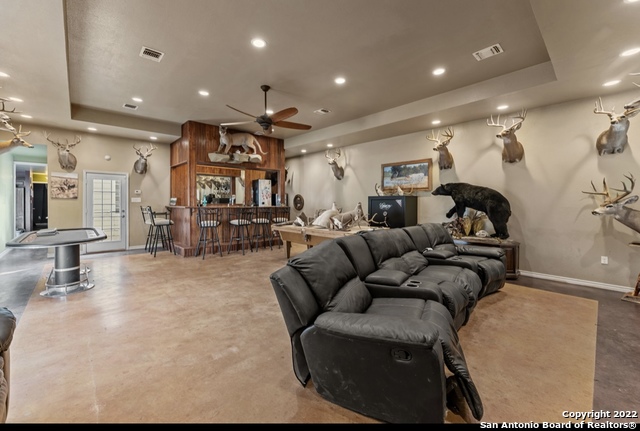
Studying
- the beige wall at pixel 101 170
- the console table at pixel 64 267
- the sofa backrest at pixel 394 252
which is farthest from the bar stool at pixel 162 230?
the sofa backrest at pixel 394 252

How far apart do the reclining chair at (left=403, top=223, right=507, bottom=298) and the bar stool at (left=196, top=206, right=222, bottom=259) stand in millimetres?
4790

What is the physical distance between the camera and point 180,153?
7.36m

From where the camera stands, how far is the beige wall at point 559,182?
4.27m

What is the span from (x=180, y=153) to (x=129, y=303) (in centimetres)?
488

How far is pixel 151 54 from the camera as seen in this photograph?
12.5 ft

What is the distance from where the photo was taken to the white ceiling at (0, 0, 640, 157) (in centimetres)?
287

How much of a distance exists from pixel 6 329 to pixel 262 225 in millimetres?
6544

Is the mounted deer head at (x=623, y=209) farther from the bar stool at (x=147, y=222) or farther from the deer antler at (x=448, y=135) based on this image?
the bar stool at (x=147, y=222)

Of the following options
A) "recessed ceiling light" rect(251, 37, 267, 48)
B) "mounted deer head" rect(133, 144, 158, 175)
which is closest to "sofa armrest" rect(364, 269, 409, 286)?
"recessed ceiling light" rect(251, 37, 267, 48)

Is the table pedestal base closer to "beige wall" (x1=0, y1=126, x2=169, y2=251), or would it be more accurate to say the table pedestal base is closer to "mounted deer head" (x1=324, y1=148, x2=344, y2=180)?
"beige wall" (x1=0, y1=126, x2=169, y2=251)

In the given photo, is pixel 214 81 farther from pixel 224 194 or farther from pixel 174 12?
pixel 224 194


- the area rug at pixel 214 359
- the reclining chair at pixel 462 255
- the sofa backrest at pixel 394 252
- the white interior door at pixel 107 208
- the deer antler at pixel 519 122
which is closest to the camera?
the area rug at pixel 214 359

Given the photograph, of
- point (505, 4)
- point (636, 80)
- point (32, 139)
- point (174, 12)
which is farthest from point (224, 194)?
point (636, 80)

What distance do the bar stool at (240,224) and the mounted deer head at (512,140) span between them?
5.69 m
